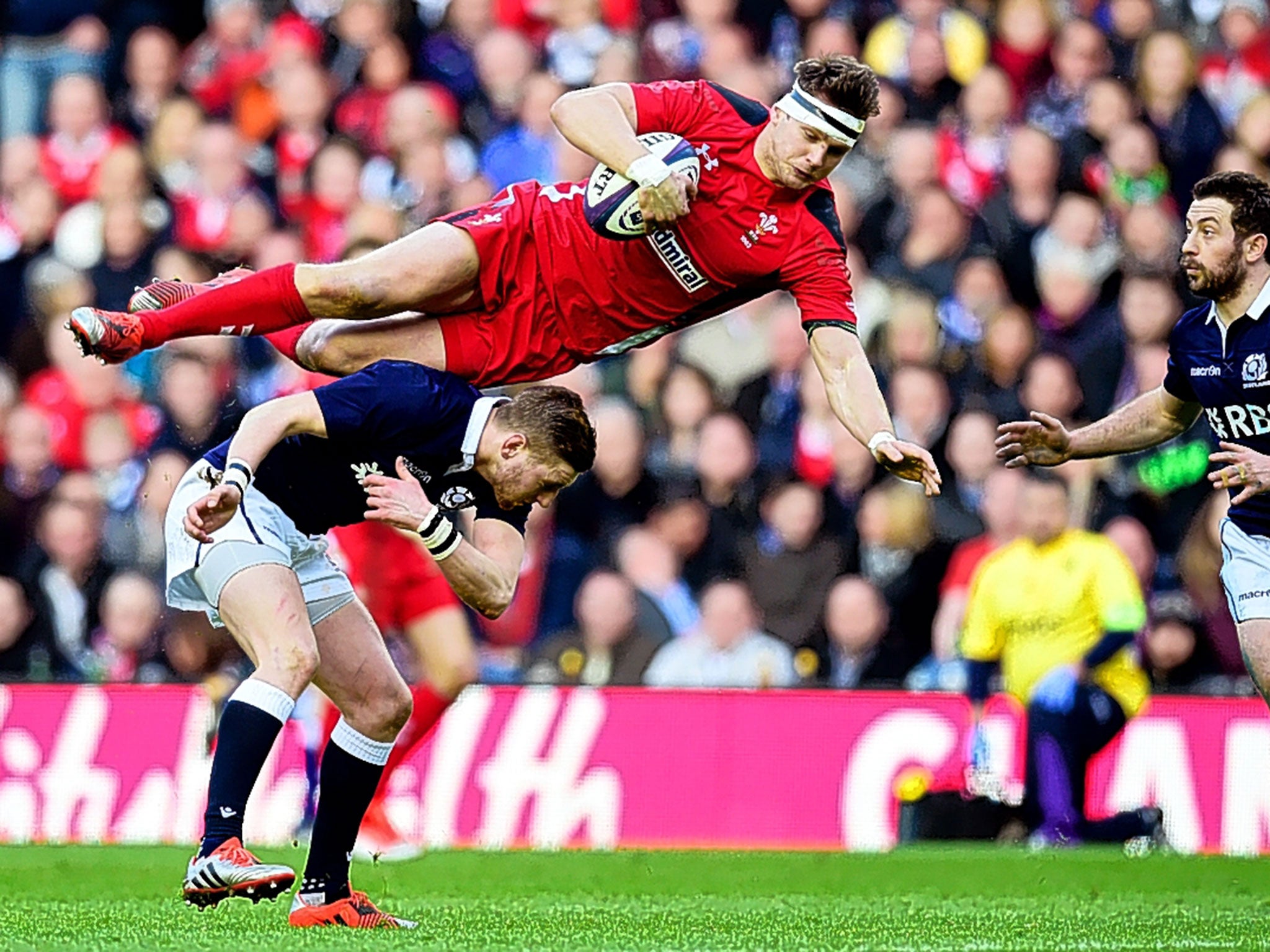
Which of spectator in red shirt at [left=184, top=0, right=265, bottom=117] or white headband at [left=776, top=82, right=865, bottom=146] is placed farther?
spectator in red shirt at [left=184, top=0, right=265, bottom=117]

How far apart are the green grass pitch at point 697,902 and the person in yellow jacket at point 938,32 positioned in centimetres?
531

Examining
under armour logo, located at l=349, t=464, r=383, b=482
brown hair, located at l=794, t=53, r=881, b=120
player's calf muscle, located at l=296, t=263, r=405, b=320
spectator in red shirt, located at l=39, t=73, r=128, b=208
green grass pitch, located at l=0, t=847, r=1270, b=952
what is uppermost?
spectator in red shirt, located at l=39, t=73, r=128, b=208

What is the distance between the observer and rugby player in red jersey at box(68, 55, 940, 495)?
7770mm

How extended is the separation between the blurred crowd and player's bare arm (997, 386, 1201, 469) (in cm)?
351

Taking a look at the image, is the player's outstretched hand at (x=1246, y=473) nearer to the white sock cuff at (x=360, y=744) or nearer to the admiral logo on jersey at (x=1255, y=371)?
the admiral logo on jersey at (x=1255, y=371)

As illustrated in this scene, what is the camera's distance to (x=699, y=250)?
8070 millimetres

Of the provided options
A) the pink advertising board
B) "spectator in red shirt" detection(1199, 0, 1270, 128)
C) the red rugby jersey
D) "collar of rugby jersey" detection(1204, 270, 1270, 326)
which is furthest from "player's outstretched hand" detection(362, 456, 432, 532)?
"spectator in red shirt" detection(1199, 0, 1270, 128)

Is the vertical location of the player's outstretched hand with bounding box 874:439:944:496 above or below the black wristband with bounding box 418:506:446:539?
above

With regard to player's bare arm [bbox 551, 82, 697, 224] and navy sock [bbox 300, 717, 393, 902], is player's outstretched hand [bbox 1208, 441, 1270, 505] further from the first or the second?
navy sock [bbox 300, 717, 393, 902]

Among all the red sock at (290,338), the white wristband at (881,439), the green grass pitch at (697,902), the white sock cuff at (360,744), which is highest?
the red sock at (290,338)

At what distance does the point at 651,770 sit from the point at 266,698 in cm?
487

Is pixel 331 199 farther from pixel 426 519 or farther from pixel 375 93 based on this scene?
pixel 426 519

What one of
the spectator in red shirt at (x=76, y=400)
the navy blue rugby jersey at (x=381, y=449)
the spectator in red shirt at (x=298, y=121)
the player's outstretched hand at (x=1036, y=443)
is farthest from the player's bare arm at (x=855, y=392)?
the spectator in red shirt at (x=298, y=121)

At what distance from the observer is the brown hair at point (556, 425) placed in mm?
6777
